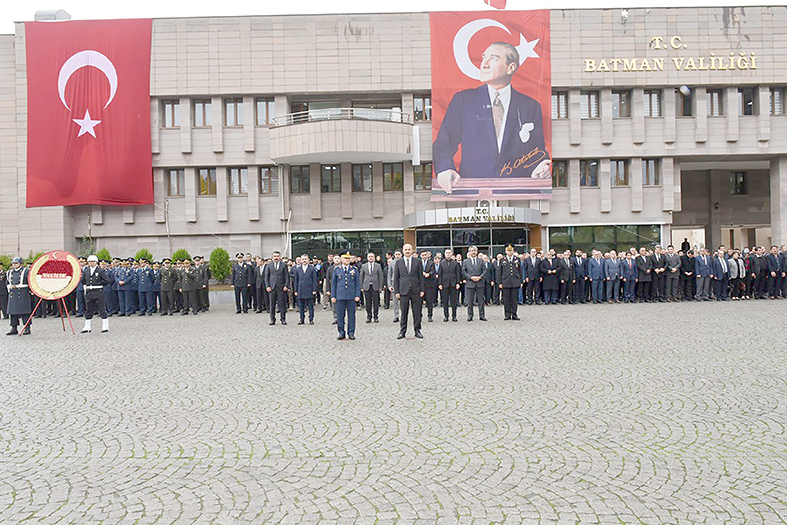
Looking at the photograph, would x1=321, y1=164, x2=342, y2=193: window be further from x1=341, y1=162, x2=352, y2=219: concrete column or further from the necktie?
the necktie

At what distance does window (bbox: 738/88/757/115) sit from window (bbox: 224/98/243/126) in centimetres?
2714

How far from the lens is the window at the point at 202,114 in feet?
111

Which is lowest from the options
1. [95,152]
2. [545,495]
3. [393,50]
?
[545,495]

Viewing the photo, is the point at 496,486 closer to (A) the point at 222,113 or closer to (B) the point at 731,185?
(A) the point at 222,113

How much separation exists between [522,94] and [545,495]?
30732 millimetres

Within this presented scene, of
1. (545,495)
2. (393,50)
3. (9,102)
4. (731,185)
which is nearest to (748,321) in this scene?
(545,495)

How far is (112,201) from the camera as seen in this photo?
3316cm

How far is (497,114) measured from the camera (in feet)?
107

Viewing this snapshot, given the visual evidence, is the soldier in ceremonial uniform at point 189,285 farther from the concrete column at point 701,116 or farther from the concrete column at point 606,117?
the concrete column at point 701,116

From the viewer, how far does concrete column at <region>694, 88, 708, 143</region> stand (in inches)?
1313

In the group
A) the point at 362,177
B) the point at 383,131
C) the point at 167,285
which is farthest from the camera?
the point at 362,177

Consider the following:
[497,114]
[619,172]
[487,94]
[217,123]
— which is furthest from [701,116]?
[217,123]

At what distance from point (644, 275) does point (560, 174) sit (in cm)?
1294

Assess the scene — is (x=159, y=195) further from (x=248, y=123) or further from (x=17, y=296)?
(x=17, y=296)
